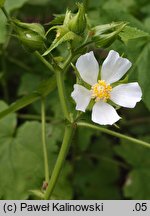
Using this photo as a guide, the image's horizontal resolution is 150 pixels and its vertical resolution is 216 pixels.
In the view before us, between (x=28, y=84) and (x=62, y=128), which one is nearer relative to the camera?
(x=62, y=128)

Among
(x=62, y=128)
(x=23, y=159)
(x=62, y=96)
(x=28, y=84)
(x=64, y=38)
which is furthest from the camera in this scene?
(x=28, y=84)

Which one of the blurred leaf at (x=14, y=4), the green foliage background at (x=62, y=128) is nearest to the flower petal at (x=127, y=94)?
the green foliage background at (x=62, y=128)

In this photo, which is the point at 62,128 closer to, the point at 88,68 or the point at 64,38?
the point at 88,68

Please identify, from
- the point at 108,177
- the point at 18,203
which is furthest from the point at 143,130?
the point at 18,203

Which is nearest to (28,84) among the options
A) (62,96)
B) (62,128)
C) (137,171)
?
(62,128)

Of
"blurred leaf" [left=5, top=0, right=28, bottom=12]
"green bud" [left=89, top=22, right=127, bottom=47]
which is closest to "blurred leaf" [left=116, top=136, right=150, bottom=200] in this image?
"blurred leaf" [left=5, top=0, right=28, bottom=12]

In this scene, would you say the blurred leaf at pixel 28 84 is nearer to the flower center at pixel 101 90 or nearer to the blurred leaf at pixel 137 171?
the blurred leaf at pixel 137 171

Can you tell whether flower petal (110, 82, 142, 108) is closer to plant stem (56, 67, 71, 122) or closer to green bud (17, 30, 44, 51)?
plant stem (56, 67, 71, 122)
